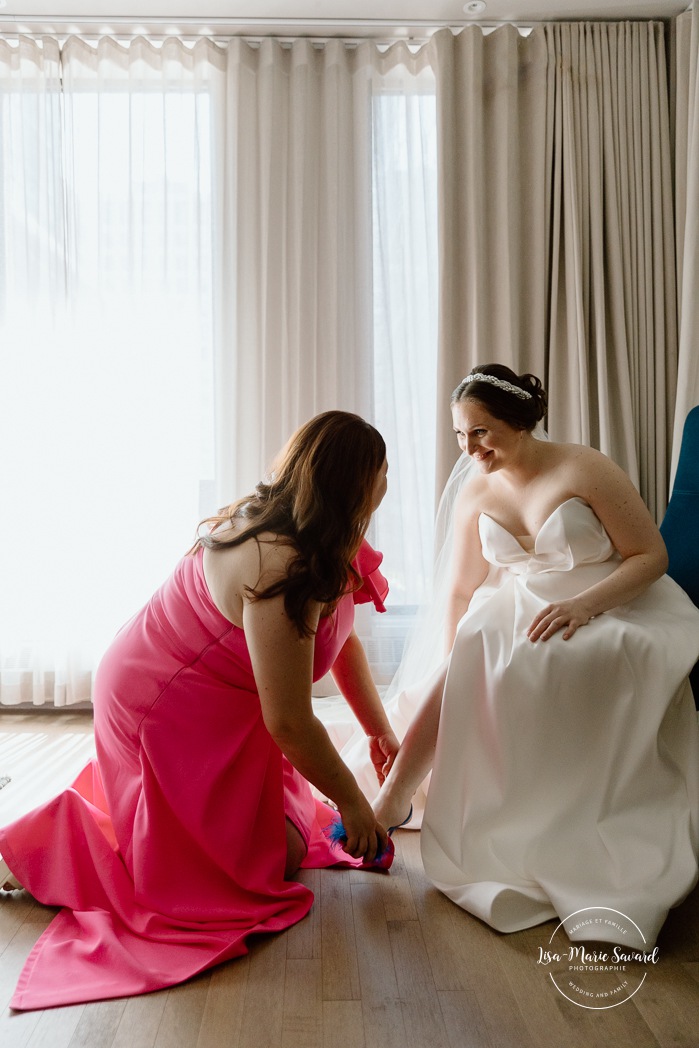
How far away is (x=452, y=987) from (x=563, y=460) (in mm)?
1304

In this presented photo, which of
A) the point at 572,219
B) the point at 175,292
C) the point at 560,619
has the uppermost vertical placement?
the point at 572,219

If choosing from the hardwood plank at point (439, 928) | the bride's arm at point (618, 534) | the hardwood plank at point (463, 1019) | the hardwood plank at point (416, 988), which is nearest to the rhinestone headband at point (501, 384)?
the bride's arm at point (618, 534)

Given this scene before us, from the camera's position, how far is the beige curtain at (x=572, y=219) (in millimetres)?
3137

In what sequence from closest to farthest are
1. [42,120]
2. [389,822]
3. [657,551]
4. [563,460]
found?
[389,822]
[657,551]
[563,460]
[42,120]

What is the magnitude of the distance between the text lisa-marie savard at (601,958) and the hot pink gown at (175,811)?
501 millimetres

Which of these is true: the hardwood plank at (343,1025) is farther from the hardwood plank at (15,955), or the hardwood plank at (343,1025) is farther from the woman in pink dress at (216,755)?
the hardwood plank at (15,955)

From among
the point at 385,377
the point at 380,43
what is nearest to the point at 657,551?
the point at 385,377

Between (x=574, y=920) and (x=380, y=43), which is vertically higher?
(x=380, y=43)

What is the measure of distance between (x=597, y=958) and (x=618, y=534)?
99 cm

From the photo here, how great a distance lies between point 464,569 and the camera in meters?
2.37

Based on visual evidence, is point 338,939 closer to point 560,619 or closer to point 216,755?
point 216,755

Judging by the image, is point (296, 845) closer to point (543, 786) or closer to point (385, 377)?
point (543, 786)

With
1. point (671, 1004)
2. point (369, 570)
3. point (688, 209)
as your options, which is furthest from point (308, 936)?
point (688, 209)

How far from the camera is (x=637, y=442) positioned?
3207mm
